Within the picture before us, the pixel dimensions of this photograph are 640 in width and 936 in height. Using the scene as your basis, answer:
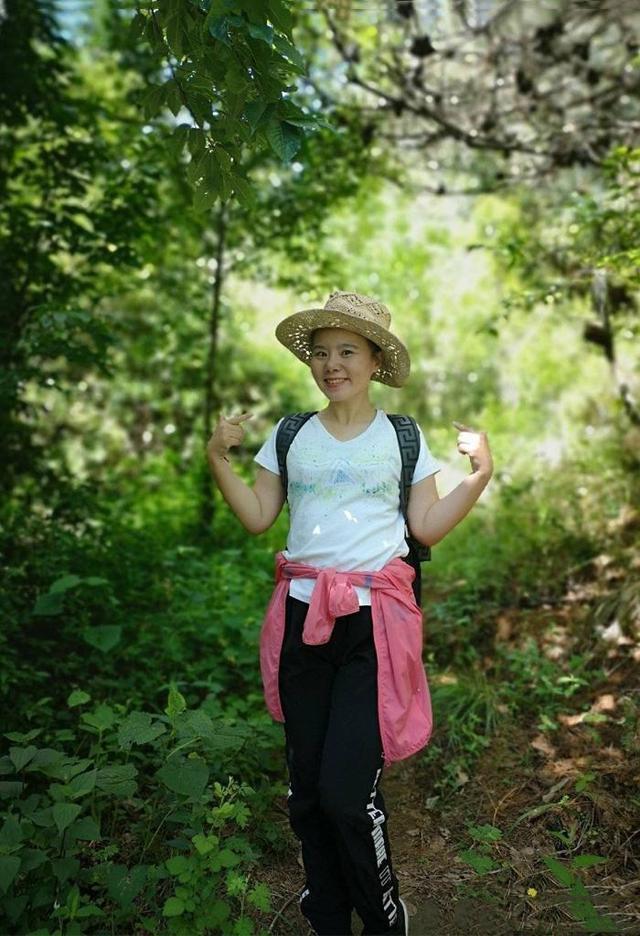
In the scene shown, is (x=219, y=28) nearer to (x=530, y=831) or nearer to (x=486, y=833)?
(x=486, y=833)

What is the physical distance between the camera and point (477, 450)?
2.69 meters

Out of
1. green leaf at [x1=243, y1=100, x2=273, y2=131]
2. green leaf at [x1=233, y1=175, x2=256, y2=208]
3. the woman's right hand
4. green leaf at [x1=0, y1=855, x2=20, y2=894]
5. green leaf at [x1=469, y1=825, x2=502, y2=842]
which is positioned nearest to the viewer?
green leaf at [x1=0, y1=855, x2=20, y2=894]

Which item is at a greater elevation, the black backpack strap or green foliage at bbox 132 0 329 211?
green foliage at bbox 132 0 329 211

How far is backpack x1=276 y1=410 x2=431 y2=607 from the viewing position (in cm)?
277

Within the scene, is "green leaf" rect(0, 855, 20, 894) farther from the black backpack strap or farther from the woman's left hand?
the woman's left hand

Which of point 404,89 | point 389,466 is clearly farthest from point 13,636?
point 404,89

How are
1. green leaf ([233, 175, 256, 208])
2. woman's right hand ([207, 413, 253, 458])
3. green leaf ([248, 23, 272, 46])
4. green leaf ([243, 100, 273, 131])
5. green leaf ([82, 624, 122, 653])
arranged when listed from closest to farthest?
green leaf ([248, 23, 272, 46])
green leaf ([243, 100, 273, 131])
green leaf ([233, 175, 256, 208])
woman's right hand ([207, 413, 253, 458])
green leaf ([82, 624, 122, 653])

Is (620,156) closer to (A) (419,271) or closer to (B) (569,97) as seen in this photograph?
(B) (569,97)

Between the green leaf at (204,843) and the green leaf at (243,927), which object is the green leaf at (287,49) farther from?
the green leaf at (243,927)

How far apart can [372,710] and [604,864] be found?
4.05 ft

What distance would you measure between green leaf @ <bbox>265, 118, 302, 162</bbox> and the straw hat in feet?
1.65

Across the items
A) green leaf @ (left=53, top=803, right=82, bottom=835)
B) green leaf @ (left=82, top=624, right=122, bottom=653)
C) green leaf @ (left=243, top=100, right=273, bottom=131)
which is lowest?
green leaf @ (left=53, top=803, right=82, bottom=835)

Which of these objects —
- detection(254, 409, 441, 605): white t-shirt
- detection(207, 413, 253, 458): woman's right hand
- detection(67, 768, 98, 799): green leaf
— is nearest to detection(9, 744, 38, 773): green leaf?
detection(67, 768, 98, 799): green leaf

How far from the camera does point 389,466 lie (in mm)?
2719
